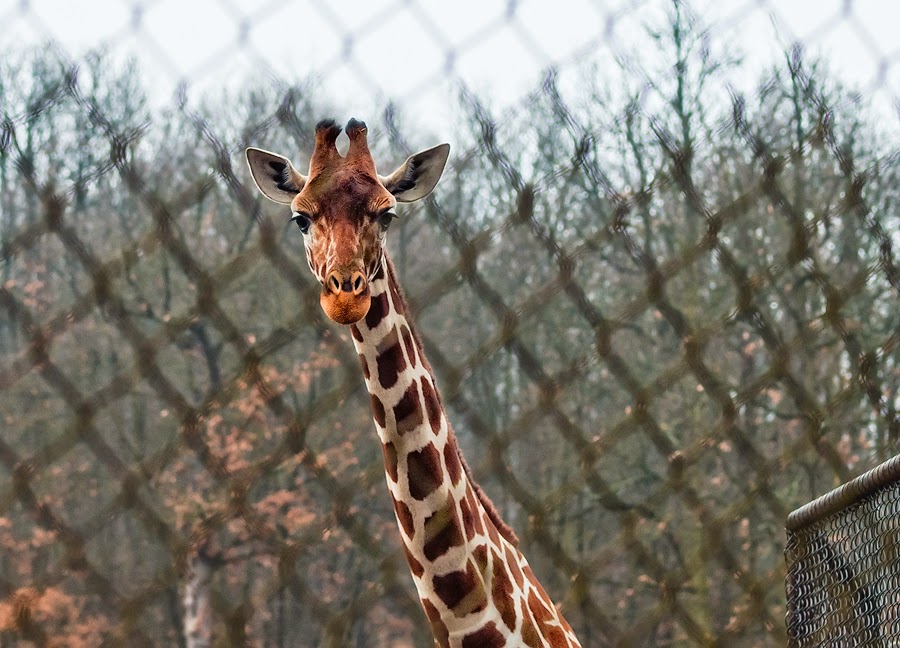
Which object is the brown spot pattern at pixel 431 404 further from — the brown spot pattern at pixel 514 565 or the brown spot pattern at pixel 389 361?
the brown spot pattern at pixel 514 565

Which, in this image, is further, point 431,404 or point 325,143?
point 431,404

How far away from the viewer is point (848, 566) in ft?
3.23

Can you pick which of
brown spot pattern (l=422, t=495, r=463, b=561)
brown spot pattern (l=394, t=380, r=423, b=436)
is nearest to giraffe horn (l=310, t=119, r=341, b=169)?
brown spot pattern (l=394, t=380, r=423, b=436)

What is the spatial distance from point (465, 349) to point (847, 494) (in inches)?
159

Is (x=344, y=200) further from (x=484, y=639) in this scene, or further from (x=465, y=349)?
A: (x=465, y=349)

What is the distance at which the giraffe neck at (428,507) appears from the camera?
1128 millimetres

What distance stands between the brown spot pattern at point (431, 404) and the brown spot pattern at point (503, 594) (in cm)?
15

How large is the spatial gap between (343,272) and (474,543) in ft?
1.15

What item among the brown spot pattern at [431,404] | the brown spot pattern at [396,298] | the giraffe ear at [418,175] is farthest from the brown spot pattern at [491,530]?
the giraffe ear at [418,175]

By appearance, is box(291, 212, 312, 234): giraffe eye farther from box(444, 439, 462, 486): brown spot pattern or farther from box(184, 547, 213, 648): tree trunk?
box(184, 547, 213, 648): tree trunk

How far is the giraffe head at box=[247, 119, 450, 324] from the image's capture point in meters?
0.94

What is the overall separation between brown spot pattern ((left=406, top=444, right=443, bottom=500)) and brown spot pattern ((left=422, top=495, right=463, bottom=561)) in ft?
0.08

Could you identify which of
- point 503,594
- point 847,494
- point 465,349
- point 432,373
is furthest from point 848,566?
point 465,349

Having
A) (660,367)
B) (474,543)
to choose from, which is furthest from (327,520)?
(660,367)
